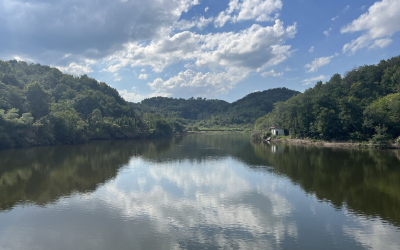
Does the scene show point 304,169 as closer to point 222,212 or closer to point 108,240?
point 222,212

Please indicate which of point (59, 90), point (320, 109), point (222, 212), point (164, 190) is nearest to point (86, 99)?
point (59, 90)

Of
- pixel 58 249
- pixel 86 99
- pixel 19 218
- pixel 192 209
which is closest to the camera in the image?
pixel 58 249

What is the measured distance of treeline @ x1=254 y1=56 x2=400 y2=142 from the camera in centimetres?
4778

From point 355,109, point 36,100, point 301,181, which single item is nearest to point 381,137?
point 355,109

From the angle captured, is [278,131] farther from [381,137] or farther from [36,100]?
[36,100]

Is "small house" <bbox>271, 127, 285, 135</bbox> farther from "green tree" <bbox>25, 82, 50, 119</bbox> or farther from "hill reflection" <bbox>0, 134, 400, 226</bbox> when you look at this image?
"green tree" <bbox>25, 82, 50, 119</bbox>

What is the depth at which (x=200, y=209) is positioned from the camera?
1470cm

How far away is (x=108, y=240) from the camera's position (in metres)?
10.9

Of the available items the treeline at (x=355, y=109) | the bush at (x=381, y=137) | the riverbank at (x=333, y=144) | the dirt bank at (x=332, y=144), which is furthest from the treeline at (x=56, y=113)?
the bush at (x=381, y=137)

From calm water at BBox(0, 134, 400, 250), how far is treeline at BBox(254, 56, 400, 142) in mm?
27114

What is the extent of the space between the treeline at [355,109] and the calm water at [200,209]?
27.1 meters

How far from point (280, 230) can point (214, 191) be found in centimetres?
732

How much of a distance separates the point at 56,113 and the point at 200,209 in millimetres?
59749

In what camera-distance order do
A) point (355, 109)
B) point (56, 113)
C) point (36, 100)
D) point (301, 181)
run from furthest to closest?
point (56, 113) → point (36, 100) → point (355, 109) → point (301, 181)
